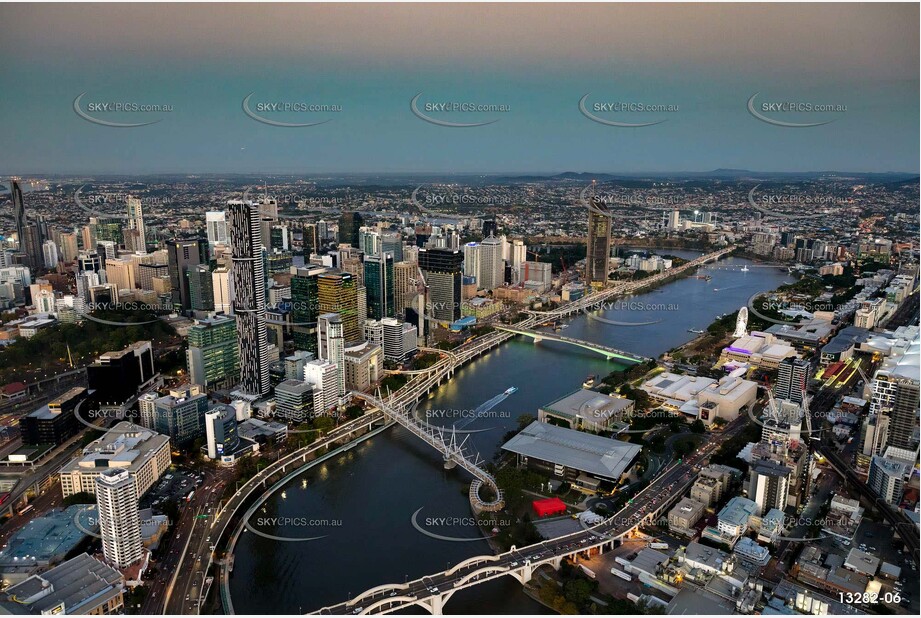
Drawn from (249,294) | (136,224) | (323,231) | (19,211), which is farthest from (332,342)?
(323,231)

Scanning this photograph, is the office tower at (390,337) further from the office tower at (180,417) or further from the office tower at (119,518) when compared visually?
the office tower at (119,518)

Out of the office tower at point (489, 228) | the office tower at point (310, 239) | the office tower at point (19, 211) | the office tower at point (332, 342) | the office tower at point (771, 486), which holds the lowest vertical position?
the office tower at point (771, 486)

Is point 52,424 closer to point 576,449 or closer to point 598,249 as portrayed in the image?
point 576,449

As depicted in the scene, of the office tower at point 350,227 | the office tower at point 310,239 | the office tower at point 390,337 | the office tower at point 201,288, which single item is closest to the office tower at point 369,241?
the office tower at point 350,227

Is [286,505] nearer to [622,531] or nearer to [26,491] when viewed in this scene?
[26,491]

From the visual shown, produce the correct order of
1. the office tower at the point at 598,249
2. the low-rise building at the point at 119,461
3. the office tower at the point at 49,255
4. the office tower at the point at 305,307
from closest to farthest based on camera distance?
1. the low-rise building at the point at 119,461
2. the office tower at the point at 305,307
3. the office tower at the point at 49,255
4. the office tower at the point at 598,249

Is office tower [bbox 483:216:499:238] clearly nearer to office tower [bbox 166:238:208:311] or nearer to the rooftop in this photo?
office tower [bbox 166:238:208:311]
